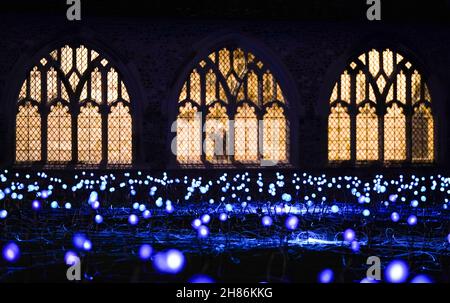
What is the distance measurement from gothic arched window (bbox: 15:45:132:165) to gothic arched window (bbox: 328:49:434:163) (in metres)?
5.54

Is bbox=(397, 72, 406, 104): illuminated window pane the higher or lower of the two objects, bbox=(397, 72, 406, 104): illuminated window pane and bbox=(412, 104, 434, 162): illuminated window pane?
the higher

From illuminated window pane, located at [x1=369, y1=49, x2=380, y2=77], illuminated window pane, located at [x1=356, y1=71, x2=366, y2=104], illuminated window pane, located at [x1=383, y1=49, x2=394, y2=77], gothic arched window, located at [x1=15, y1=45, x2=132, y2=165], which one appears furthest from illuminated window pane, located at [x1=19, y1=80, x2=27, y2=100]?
illuminated window pane, located at [x1=383, y1=49, x2=394, y2=77]

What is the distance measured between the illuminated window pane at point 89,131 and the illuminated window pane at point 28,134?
1046 mm

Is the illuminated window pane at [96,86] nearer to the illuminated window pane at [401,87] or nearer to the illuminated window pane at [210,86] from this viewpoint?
the illuminated window pane at [210,86]

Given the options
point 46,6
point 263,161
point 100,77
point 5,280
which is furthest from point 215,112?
point 5,280

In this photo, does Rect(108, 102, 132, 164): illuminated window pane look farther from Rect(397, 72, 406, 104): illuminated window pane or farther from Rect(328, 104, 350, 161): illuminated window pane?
Rect(397, 72, 406, 104): illuminated window pane

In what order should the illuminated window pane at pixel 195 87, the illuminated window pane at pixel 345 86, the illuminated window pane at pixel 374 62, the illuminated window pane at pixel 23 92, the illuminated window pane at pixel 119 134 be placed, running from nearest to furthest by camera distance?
the illuminated window pane at pixel 23 92, the illuminated window pane at pixel 119 134, the illuminated window pane at pixel 195 87, the illuminated window pane at pixel 345 86, the illuminated window pane at pixel 374 62

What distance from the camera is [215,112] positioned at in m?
18.0

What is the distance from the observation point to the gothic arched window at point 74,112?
688 inches

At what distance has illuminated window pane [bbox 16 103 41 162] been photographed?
17.5m

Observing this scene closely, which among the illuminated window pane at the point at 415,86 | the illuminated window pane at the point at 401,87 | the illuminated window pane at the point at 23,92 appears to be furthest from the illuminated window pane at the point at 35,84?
the illuminated window pane at the point at 415,86

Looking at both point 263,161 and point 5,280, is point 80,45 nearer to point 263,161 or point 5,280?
point 263,161

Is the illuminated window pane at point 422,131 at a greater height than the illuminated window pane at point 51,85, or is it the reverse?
the illuminated window pane at point 51,85
